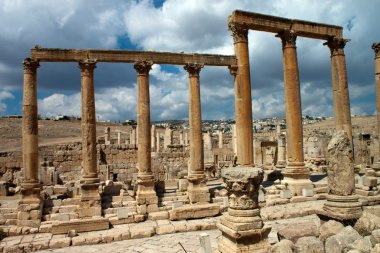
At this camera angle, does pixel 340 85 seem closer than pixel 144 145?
No

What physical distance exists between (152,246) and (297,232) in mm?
4477

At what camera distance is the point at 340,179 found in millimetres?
9305

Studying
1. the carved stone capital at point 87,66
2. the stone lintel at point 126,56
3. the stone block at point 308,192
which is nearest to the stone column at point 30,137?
the stone lintel at point 126,56

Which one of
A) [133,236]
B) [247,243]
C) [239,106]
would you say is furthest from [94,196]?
[247,243]

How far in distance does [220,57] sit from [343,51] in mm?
7084

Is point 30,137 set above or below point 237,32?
below

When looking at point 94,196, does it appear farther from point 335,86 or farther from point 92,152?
point 335,86

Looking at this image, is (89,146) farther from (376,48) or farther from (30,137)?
(376,48)

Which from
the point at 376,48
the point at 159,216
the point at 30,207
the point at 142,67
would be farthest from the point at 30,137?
the point at 376,48

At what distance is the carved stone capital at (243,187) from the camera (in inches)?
301

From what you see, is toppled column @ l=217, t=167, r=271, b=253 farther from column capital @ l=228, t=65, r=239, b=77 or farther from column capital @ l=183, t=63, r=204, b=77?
column capital @ l=228, t=65, r=239, b=77

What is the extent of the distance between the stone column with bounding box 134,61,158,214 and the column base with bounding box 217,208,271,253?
7.30 meters

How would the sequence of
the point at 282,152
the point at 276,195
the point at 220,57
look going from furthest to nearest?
1. the point at 282,152
2. the point at 220,57
3. the point at 276,195

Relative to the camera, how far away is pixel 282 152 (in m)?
25.3
